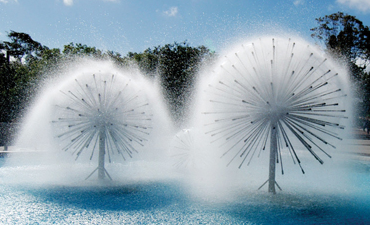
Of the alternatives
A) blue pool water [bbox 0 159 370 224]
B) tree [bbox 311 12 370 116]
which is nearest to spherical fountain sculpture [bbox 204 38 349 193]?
blue pool water [bbox 0 159 370 224]

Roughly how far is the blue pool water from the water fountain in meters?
0.03

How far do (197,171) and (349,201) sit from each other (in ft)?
18.2

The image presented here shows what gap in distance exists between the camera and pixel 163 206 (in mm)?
8336

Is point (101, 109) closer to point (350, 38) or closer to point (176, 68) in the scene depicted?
point (176, 68)

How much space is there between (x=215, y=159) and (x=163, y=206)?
4380 millimetres

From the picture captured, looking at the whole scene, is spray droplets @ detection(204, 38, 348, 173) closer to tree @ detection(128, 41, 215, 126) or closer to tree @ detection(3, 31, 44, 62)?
tree @ detection(128, 41, 215, 126)

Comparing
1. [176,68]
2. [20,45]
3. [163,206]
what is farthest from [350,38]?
[20,45]

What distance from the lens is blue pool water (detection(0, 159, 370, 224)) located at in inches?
290

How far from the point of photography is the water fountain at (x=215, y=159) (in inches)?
313

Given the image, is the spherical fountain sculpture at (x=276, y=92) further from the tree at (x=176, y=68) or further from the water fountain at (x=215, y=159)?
the tree at (x=176, y=68)

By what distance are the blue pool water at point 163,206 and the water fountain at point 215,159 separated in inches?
1.1

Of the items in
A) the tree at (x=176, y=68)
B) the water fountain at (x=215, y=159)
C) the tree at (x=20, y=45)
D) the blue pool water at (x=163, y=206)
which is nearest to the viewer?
the blue pool water at (x=163, y=206)

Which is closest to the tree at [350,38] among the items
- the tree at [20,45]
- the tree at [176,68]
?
the tree at [176,68]

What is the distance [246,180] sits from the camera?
11.8 m
